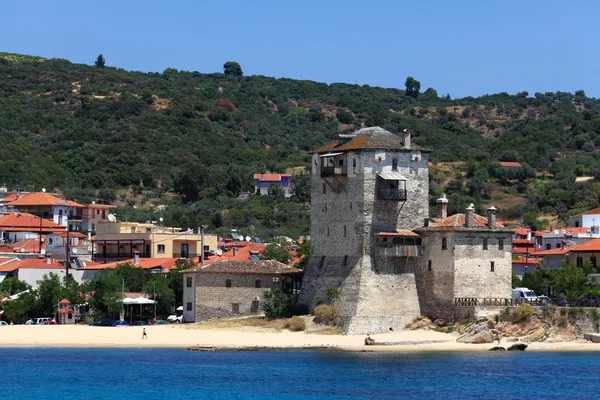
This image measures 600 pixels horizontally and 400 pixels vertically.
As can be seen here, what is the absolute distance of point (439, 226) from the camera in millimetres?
79375

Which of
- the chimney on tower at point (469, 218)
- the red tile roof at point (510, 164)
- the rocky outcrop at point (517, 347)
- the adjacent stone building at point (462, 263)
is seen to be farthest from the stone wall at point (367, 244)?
the red tile roof at point (510, 164)

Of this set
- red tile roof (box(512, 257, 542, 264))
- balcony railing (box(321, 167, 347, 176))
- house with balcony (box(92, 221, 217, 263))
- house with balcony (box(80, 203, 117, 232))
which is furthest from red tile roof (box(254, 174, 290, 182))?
balcony railing (box(321, 167, 347, 176))

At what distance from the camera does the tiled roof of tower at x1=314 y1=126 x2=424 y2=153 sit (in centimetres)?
8075

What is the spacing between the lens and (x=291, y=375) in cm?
6412

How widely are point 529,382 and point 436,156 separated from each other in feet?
327

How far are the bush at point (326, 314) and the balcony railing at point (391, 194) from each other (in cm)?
730

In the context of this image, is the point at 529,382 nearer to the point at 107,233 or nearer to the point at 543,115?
the point at 107,233

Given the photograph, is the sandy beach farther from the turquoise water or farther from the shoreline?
the turquoise water

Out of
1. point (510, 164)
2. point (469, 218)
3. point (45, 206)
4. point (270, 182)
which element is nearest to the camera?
point (469, 218)

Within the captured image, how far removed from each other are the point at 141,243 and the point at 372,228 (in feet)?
96.0

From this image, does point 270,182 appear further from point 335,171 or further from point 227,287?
point 335,171

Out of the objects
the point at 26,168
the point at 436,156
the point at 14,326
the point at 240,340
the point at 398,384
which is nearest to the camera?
the point at 398,384

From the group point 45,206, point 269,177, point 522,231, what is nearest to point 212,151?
point 269,177

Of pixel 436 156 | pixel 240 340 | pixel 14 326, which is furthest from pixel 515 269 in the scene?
pixel 436 156
